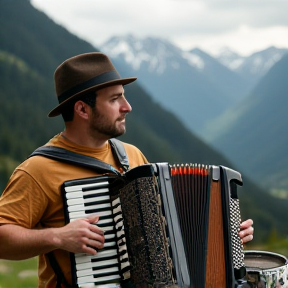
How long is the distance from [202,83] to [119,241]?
613 ft

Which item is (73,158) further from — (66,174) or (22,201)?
(22,201)

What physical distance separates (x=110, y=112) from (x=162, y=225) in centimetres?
66

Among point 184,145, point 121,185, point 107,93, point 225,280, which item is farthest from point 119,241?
point 184,145

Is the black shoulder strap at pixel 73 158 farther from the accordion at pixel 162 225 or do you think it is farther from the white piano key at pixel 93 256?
the white piano key at pixel 93 256

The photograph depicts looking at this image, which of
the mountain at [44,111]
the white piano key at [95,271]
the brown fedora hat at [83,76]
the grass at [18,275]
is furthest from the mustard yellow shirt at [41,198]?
the mountain at [44,111]

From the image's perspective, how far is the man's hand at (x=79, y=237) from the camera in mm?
2785

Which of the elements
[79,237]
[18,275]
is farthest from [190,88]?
[79,237]

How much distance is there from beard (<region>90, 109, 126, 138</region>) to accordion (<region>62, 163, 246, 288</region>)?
0.83ft

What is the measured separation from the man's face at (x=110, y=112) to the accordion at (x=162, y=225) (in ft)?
0.87

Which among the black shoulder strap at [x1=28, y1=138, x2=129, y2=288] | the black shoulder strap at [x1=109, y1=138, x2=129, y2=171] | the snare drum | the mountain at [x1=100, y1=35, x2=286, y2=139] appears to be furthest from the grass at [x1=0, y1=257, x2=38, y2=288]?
the mountain at [x1=100, y1=35, x2=286, y2=139]

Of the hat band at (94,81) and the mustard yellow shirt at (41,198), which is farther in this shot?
the hat band at (94,81)

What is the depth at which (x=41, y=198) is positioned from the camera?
2.89 m

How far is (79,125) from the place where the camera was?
312cm

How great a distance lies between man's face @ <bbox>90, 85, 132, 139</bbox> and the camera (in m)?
3.05
